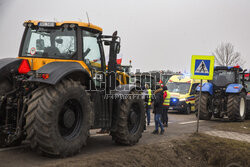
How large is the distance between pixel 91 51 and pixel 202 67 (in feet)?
18.8

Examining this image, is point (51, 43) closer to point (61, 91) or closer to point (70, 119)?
point (61, 91)

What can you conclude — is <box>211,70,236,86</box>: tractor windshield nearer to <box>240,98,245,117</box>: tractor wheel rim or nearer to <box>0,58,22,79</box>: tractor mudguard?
<box>240,98,245,117</box>: tractor wheel rim

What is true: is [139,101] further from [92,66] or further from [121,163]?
[121,163]

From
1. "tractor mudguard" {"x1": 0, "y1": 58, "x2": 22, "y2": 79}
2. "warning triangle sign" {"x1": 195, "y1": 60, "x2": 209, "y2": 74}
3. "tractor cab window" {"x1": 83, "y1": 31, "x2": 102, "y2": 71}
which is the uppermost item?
"tractor cab window" {"x1": 83, "y1": 31, "x2": 102, "y2": 71}

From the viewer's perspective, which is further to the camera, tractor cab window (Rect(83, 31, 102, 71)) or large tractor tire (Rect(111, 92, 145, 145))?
large tractor tire (Rect(111, 92, 145, 145))

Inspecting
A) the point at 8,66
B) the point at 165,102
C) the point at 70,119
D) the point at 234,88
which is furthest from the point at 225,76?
the point at 8,66

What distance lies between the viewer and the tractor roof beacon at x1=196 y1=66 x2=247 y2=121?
54.2 feet

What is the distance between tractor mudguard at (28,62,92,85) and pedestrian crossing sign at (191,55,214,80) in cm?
628

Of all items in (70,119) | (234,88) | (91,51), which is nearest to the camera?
(70,119)

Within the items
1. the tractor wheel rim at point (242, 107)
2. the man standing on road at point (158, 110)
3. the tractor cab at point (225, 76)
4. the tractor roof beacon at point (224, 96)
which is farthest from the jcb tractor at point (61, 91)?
the tractor wheel rim at point (242, 107)

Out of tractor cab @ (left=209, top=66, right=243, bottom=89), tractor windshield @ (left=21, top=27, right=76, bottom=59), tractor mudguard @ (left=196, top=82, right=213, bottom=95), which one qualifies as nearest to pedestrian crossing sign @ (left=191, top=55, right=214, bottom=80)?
tractor mudguard @ (left=196, top=82, right=213, bottom=95)

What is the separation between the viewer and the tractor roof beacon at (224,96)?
16516mm

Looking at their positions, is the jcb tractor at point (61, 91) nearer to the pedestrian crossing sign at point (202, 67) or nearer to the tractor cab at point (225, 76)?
the pedestrian crossing sign at point (202, 67)

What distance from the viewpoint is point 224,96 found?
17.5 m
